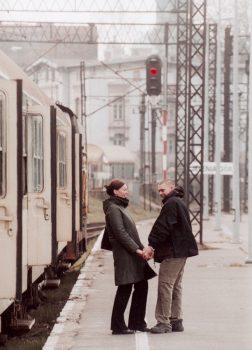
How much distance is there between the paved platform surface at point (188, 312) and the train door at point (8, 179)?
6.29ft

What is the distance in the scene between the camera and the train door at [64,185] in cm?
1834

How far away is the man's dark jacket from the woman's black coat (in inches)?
7.9

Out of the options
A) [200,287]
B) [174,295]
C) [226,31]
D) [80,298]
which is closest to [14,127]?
[174,295]

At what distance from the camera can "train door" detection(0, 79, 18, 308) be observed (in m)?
10.4

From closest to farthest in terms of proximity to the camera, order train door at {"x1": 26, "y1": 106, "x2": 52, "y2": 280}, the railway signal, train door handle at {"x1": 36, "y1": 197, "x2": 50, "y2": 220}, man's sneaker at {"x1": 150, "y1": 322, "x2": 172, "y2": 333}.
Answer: man's sneaker at {"x1": 150, "y1": 322, "x2": 172, "y2": 333} → train door at {"x1": 26, "y1": 106, "x2": 52, "y2": 280} → train door handle at {"x1": 36, "y1": 197, "x2": 50, "y2": 220} → the railway signal

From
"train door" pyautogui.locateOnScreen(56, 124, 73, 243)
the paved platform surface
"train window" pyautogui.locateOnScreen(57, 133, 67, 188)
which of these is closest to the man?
the paved platform surface

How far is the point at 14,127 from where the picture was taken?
10.4 meters

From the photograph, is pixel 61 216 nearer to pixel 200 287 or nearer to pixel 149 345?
pixel 200 287

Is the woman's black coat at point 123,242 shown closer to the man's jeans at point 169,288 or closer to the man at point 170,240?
the man at point 170,240

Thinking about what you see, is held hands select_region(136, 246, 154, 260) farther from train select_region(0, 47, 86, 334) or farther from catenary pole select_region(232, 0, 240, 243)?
catenary pole select_region(232, 0, 240, 243)

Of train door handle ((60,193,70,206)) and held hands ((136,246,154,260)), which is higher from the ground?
train door handle ((60,193,70,206))

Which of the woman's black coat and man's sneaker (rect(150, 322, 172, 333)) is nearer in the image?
the woman's black coat

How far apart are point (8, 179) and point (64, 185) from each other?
8.85 meters

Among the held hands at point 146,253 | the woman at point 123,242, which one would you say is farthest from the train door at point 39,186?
the held hands at point 146,253
